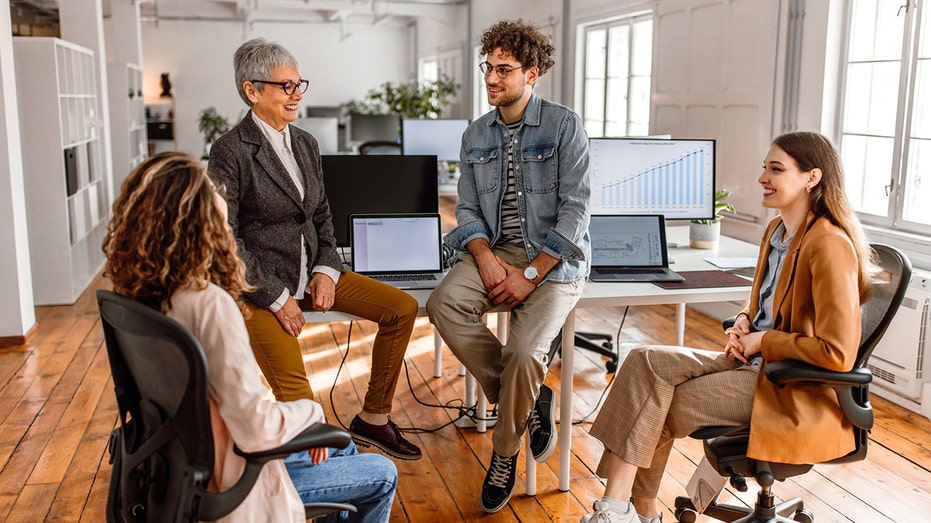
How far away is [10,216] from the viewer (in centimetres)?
445

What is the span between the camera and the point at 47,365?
13.7ft

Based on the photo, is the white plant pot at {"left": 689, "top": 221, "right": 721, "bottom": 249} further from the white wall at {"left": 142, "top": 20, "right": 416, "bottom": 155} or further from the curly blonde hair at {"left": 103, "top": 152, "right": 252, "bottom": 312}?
the white wall at {"left": 142, "top": 20, "right": 416, "bottom": 155}

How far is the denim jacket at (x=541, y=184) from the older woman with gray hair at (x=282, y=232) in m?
0.40

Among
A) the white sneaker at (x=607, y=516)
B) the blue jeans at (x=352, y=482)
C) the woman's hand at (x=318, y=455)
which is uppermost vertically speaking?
the woman's hand at (x=318, y=455)

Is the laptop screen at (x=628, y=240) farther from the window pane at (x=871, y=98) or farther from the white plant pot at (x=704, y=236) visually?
the window pane at (x=871, y=98)

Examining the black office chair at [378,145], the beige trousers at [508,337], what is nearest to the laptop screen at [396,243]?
the beige trousers at [508,337]

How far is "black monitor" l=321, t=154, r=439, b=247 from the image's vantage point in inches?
126

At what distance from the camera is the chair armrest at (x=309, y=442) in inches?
59.8

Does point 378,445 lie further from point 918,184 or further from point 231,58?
point 231,58

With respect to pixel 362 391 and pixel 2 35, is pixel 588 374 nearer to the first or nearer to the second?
pixel 362 391

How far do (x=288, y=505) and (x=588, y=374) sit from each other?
106 inches

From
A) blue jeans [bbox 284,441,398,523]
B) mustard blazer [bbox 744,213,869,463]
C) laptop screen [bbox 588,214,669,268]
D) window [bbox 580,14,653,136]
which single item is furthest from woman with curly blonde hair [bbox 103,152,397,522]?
window [bbox 580,14,653,136]

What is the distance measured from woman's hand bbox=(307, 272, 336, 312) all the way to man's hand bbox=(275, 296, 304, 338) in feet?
0.40

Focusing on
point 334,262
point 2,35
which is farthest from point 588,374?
point 2,35
